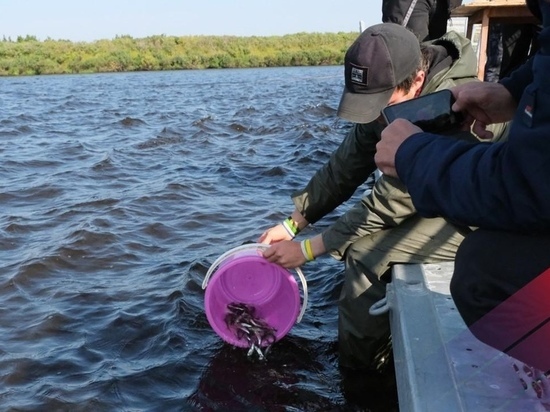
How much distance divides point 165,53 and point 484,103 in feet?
197

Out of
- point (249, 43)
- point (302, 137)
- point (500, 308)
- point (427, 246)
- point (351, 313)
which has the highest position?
point (500, 308)

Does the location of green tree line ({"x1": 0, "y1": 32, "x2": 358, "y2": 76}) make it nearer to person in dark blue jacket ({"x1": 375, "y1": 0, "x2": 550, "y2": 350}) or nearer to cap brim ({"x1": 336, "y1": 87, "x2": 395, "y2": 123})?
cap brim ({"x1": 336, "y1": 87, "x2": 395, "y2": 123})

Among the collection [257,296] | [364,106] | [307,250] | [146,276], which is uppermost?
[364,106]

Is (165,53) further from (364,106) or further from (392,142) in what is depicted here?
(392,142)

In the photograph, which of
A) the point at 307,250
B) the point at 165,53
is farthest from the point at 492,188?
the point at 165,53

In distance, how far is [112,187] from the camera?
8625mm

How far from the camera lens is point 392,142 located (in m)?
2.09

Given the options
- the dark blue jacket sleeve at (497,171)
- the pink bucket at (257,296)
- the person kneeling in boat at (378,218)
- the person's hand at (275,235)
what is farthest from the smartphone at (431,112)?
the person's hand at (275,235)

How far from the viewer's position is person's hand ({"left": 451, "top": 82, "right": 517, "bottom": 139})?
2393 millimetres

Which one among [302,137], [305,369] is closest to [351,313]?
[305,369]

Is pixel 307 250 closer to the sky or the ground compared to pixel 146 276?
closer to the sky

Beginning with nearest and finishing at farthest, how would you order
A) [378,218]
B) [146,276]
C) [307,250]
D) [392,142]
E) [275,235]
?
[392,142] < [378,218] < [307,250] < [275,235] < [146,276]

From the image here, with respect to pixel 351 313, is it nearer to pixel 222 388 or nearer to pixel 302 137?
pixel 222 388

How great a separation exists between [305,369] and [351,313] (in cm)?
50
